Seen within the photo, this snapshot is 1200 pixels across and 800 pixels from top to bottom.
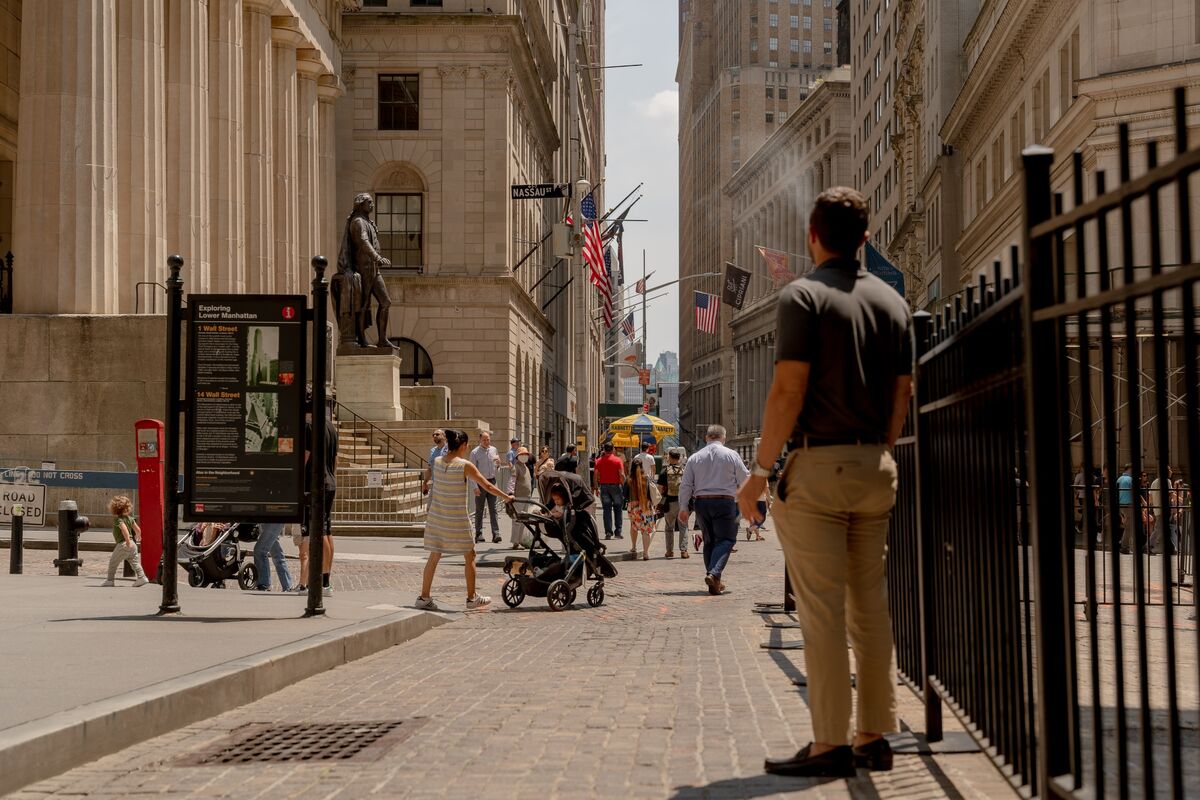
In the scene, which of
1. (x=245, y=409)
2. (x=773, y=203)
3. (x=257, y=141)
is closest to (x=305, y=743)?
(x=245, y=409)

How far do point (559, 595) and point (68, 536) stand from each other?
16.3 feet

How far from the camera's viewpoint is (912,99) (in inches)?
2778

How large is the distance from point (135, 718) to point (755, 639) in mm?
5913

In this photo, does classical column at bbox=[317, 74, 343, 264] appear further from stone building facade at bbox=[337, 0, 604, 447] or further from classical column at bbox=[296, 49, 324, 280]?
stone building facade at bbox=[337, 0, 604, 447]

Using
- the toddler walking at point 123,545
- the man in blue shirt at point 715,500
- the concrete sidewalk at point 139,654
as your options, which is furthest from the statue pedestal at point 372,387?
the concrete sidewalk at point 139,654

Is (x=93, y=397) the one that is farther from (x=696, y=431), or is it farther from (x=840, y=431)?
(x=696, y=431)

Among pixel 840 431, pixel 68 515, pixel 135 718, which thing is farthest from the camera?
pixel 68 515

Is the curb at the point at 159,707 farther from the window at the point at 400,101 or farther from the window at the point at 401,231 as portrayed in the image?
the window at the point at 400,101

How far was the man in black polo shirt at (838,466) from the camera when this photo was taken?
212 inches

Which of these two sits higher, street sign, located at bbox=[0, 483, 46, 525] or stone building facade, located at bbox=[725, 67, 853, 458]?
stone building facade, located at bbox=[725, 67, 853, 458]

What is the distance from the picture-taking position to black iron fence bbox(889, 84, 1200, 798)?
3434mm

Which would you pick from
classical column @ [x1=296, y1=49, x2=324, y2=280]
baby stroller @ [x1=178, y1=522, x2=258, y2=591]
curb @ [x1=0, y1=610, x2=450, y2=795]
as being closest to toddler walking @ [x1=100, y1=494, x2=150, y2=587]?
baby stroller @ [x1=178, y1=522, x2=258, y2=591]

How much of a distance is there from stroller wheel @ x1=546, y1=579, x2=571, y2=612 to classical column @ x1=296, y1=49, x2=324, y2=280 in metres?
26.0

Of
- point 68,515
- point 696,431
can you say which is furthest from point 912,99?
point 696,431
